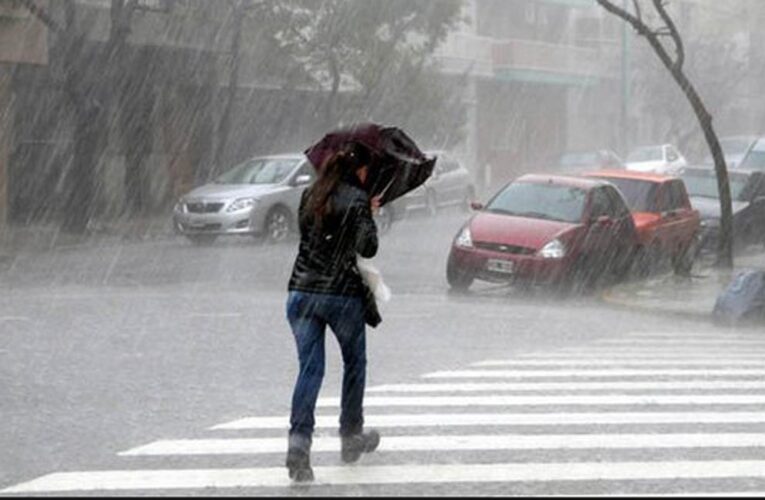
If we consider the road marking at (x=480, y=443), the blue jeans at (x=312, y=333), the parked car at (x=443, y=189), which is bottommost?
the parked car at (x=443, y=189)

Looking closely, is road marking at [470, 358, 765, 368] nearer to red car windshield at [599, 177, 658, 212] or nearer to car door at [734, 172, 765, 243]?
red car windshield at [599, 177, 658, 212]

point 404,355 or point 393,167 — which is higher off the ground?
point 393,167

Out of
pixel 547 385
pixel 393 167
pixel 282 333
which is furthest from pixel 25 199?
pixel 393 167

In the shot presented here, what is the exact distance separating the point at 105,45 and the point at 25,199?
3669 millimetres

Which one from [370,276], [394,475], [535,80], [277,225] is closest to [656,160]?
[535,80]

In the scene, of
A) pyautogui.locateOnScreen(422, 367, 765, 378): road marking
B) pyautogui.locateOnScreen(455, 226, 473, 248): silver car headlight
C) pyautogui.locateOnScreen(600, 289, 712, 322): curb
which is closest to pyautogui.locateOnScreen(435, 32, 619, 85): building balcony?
pyautogui.locateOnScreen(455, 226, 473, 248): silver car headlight

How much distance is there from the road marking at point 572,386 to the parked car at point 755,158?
24.2 metres

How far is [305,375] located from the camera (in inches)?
309

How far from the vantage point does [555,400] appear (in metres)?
10.8

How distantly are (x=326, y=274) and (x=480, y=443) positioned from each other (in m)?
1.77

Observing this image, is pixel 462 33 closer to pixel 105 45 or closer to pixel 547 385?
pixel 105 45

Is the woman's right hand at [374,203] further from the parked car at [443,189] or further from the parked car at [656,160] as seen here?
the parked car at [656,160]

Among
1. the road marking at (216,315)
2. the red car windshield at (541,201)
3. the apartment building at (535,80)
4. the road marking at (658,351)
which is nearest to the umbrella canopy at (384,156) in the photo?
the road marking at (658,351)

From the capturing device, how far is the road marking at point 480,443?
28.8 feet
